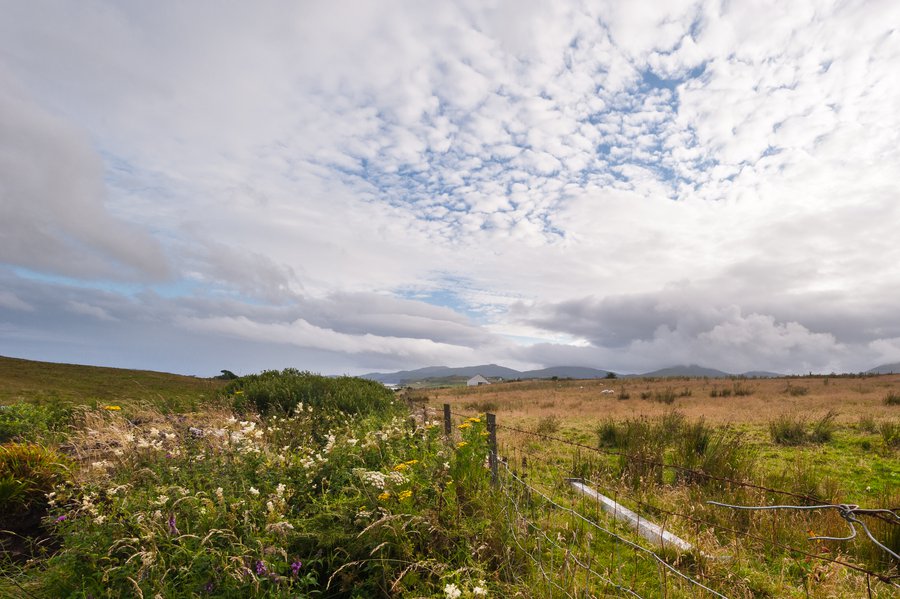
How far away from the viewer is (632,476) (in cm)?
798

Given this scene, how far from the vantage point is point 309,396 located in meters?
12.4

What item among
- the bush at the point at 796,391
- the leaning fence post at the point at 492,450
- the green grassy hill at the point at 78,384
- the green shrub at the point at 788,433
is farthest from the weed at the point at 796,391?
the green grassy hill at the point at 78,384

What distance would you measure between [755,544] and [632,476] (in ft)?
8.17

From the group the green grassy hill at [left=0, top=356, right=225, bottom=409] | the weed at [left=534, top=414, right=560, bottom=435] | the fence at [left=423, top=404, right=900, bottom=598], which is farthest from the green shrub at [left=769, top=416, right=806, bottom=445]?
the green grassy hill at [left=0, top=356, right=225, bottom=409]

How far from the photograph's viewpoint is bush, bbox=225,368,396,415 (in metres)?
12.1

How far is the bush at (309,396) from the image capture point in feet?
39.6

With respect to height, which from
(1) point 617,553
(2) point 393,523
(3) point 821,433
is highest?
(2) point 393,523

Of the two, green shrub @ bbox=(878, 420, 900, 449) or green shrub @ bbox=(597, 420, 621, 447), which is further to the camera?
green shrub @ bbox=(597, 420, 621, 447)

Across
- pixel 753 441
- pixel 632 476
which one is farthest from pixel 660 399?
pixel 632 476

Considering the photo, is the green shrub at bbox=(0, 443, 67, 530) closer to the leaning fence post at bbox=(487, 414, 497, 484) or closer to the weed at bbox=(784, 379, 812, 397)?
the leaning fence post at bbox=(487, 414, 497, 484)

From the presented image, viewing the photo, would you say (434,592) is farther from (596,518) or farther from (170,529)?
(596,518)

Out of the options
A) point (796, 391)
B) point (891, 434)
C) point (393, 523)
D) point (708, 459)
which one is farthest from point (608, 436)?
point (796, 391)

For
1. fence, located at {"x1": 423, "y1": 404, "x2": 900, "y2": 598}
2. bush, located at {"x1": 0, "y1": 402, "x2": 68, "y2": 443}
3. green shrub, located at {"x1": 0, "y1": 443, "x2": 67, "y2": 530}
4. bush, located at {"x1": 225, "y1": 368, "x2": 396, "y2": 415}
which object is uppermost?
bush, located at {"x1": 225, "y1": 368, "x2": 396, "y2": 415}

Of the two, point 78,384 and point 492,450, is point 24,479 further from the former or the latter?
point 78,384
